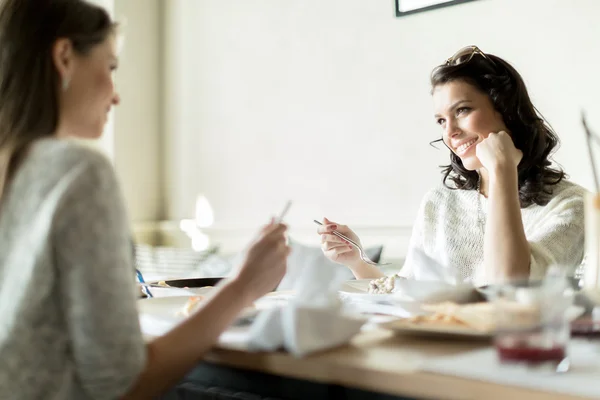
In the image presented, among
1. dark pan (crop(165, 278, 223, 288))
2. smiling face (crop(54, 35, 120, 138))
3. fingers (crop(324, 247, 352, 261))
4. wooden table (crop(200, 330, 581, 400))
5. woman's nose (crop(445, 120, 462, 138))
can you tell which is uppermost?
smiling face (crop(54, 35, 120, 138))

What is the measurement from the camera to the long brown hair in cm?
86

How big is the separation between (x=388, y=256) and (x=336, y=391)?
200 centimetres

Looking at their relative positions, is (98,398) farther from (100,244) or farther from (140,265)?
(140,265)

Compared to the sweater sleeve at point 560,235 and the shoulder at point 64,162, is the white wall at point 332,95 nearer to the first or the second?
the sweater sleeve at point 560,235

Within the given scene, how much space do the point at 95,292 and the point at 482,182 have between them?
1316 millimetres

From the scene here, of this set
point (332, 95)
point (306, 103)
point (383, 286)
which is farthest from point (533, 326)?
point (306, 103)

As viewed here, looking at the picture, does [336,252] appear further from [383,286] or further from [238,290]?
[238,290]

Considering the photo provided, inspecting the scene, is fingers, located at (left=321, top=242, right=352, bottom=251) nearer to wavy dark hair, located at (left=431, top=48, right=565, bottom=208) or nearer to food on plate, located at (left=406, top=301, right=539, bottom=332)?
wavy dark hair, located at (left=431, top=48, right=565, bottom=208)

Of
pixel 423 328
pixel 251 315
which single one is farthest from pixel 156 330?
pixel 423 328

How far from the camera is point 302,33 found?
10.2 feet

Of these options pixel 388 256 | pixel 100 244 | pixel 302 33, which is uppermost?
pixel 302 33

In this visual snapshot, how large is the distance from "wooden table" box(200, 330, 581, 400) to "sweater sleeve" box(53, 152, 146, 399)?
144 mm

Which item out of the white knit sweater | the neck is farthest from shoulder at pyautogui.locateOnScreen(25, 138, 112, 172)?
the neck

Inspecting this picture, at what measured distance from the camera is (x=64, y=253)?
0.73 meters
